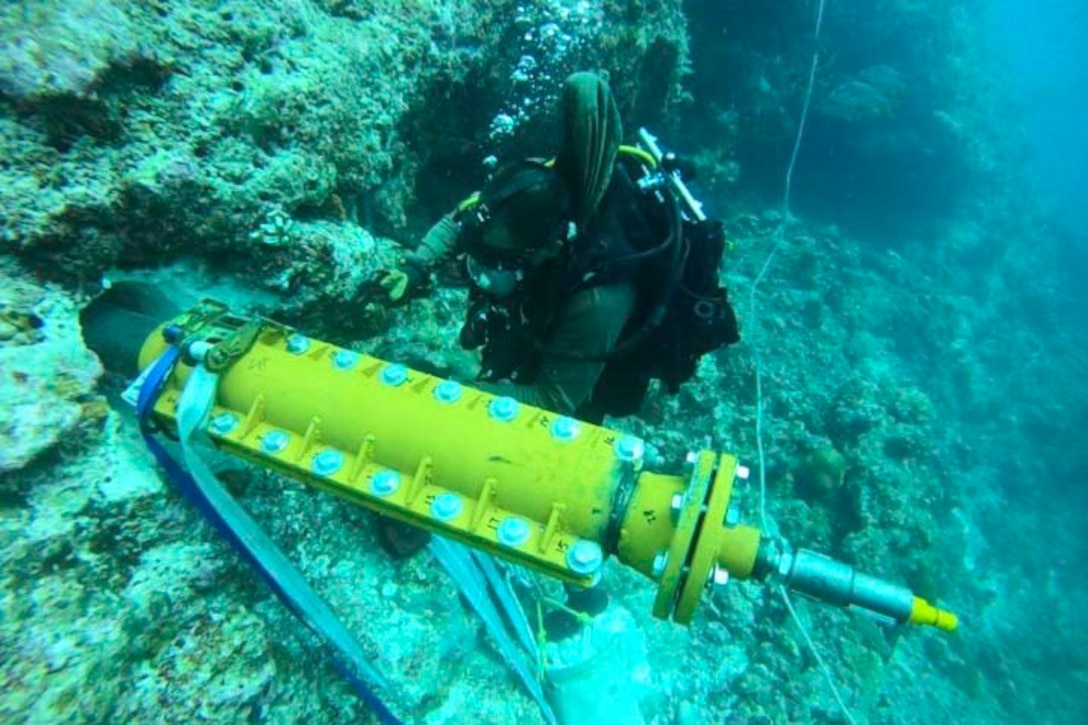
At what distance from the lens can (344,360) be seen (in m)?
1.88

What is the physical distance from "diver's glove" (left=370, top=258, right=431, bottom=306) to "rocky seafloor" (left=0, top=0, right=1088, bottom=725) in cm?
10

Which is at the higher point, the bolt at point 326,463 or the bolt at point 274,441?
the bolt at point 274,441

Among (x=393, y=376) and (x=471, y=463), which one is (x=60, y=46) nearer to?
(x=393, y=376)

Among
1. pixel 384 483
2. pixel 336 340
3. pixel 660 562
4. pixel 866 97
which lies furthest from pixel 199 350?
pixel 866 97

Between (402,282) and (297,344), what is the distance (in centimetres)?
89

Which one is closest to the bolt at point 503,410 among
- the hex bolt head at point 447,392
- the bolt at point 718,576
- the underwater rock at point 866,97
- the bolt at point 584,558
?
the hex bolt head at point 447,392

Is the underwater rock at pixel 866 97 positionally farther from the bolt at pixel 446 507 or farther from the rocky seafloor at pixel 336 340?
the bolt at pixel 446 507

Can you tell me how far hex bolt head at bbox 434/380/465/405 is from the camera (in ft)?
5.97

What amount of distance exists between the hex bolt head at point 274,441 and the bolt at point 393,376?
326 millimetres

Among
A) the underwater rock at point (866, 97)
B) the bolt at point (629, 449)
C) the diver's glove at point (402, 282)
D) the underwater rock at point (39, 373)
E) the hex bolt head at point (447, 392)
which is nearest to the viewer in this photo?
the underwater rock at point (39, 373)

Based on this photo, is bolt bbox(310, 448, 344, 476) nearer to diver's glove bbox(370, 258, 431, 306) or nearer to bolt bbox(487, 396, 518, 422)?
bolt bbox(487, 396, 518, 422)

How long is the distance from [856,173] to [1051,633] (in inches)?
386

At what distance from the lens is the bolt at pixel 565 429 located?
5.66 feet

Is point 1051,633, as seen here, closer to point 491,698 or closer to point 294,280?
point 491,698
